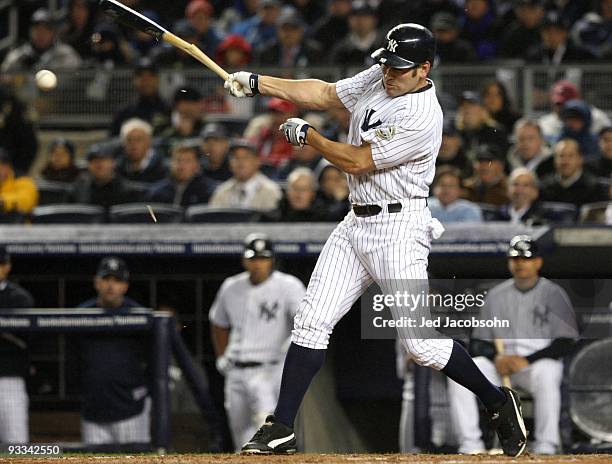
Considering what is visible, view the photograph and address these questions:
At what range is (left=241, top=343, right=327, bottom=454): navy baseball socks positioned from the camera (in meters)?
4.73

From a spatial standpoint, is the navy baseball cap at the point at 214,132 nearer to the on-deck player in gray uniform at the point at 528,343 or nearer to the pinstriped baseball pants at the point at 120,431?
the pinstriped baseball pants at the point at 120,431

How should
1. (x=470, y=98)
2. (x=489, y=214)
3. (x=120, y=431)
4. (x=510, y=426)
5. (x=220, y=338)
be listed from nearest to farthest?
A: (x=510, y=426)
(x=120, y=431)
(x=220, y=338)
(x=489, y=214)
(x=470, y=98)

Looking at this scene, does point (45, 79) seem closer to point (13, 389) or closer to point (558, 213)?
point (13, 389)

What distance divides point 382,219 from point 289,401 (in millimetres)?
793

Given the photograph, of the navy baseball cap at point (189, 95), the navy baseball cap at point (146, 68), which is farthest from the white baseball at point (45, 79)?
the navy baseball cap at point (189, 95)

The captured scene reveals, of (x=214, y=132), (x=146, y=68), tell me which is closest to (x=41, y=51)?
(x=146, y=68)

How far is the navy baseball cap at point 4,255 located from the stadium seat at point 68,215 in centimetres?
54

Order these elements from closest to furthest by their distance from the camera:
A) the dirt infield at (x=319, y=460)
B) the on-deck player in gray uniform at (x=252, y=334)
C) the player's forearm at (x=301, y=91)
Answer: the dirt infield at (x=319, y=460)
the player's forearm at (x=301, y=91)
the on-deck player in gray uniform at (x=252, y=334)

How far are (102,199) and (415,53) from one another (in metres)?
4.48

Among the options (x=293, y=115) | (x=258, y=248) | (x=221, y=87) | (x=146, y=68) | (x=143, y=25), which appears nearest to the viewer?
(x=143, y=25)

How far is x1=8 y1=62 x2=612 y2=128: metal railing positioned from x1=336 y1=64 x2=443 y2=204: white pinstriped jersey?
15.2 ft

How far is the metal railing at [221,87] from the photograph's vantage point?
946cm

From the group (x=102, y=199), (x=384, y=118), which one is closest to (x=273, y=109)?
(x=102, y=199)

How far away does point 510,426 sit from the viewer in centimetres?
497
